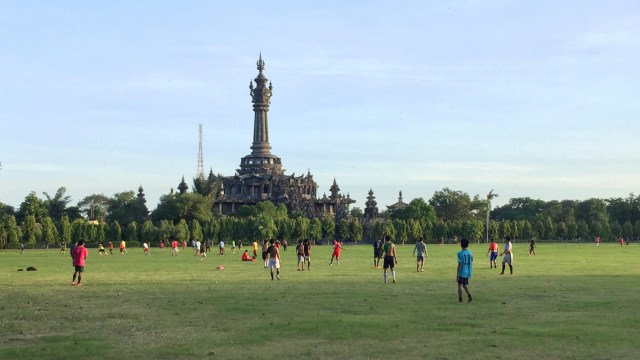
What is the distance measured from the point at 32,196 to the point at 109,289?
10532 centimetres

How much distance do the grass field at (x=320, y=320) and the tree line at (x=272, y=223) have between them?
72.5 metres

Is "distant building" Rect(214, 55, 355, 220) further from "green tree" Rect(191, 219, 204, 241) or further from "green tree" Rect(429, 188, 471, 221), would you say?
"green tree" Rect(191, 219, 204, 241)

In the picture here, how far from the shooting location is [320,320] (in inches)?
777

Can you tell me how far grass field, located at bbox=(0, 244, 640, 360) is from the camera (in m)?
15.5

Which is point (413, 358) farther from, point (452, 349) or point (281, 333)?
point (281, 333)

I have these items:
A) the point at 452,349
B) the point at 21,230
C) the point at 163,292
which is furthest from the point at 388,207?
the point at 452,349

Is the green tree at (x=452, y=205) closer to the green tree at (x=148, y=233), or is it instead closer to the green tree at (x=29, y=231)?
the green tree at (x=148, y=233)

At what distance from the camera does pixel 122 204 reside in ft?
571

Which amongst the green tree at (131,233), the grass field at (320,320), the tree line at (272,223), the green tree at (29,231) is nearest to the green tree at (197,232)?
the tree line at (272,223)

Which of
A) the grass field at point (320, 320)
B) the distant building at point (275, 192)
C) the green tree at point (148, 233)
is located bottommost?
the grass field at point (320, 320)

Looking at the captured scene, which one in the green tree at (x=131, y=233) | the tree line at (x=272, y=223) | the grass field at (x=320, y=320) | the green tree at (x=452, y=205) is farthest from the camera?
the green tree at (x=452, y=205)

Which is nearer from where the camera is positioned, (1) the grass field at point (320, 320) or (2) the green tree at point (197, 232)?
(1) the grass field at point (320, 320)

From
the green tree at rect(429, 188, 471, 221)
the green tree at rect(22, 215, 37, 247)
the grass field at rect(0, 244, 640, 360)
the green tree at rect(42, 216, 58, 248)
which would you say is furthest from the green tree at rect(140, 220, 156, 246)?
the grass field at rect(0, 244, 640, 360)

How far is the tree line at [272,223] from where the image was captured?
11506cm
